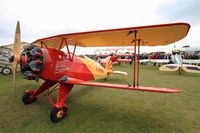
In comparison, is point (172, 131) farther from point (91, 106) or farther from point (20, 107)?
point (20, 107)

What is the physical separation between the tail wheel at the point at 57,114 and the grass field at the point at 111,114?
11 centimetres

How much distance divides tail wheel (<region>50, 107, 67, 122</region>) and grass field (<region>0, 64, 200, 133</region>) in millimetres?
110

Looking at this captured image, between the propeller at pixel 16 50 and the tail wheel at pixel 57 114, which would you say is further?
the propeller at pixel 16 50

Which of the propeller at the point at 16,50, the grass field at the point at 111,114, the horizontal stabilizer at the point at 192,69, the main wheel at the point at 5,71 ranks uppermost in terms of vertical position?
the propeller at the point at 16,50

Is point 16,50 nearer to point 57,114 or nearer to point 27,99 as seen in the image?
point 27,99

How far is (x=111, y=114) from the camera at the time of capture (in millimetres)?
4125

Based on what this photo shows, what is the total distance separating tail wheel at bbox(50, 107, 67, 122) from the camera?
3.69m

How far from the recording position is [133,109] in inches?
177

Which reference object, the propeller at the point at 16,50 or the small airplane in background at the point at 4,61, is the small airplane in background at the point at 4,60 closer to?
the small airplane in background at the point at 4,61

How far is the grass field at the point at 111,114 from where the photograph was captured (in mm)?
3398

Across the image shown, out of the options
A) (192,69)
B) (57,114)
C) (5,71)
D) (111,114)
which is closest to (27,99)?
(57,114)

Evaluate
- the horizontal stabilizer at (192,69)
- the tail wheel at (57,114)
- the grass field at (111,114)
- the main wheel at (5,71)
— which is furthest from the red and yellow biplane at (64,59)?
the horizontal stabilizer at (192,69)

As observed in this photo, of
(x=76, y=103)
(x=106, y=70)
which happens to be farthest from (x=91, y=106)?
(x=106, y=70)

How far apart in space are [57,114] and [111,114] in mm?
Answer: 1411
